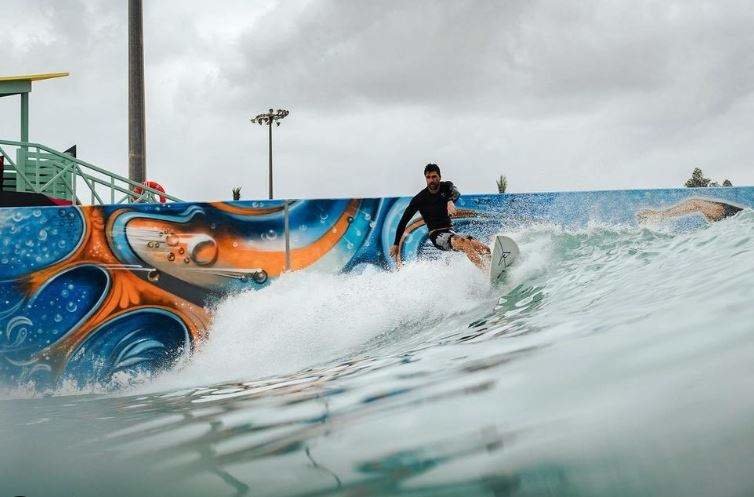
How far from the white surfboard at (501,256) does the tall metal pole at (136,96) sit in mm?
7275

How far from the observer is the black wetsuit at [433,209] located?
916 cm

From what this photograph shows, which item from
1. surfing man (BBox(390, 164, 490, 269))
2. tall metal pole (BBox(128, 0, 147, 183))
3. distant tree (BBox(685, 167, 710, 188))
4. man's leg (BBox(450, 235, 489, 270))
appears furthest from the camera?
distant tree (BBox(685, 167, 710, 188))

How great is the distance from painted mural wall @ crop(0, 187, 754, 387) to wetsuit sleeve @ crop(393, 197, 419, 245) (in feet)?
0.25

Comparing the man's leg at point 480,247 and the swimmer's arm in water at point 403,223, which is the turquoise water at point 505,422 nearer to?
the man's leg at point 480,247

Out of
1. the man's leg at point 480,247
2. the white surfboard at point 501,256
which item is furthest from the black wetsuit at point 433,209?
the white surfboard at point 501,256

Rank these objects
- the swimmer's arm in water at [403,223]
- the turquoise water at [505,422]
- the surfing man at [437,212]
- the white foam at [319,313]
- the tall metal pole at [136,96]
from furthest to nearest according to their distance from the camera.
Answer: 1. the tall metal pole at [136,96]
2. the swimmer's arm in water at [403,223]
3. the surfing man at [437,212]
4. the white foam at [319,313]
5. the turquoise water at [505,422]

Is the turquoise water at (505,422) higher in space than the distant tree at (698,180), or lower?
lower

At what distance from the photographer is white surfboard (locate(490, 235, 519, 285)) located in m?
8.75

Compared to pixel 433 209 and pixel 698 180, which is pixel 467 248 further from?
→ pixel 698 180

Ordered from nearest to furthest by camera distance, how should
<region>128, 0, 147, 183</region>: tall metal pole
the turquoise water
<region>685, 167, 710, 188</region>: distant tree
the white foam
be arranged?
the turquoise water, the white foam, <region>128, 0, 147, 183</region>: tall metal pole, <region>685, 167, 710, 188</region>: distant tree

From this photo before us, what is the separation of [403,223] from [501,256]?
1.29 m

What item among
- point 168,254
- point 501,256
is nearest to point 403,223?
point 501,256

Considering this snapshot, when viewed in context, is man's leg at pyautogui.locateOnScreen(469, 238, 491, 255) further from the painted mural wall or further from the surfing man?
the painted mural wall

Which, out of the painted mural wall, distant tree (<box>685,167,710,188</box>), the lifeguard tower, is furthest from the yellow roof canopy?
distant tree (<box>685,167,710,188</box>)
